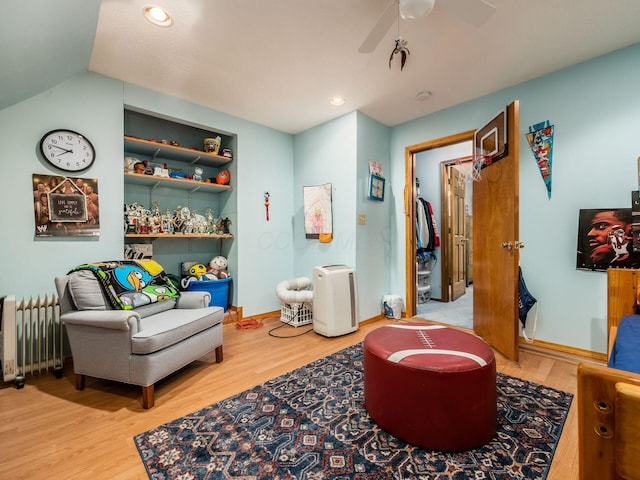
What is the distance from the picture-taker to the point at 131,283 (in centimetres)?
209

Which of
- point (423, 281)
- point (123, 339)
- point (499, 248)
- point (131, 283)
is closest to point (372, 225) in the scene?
point (499, 248)

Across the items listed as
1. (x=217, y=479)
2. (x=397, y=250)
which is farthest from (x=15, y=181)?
(x=397, y=250)

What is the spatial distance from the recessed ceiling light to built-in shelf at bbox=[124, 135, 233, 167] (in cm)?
117

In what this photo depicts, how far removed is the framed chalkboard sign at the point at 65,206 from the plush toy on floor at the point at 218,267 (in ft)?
3.93

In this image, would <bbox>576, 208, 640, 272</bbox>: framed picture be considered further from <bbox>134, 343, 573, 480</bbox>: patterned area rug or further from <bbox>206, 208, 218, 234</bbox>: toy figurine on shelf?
<bbox>206, 208, 218, 234</bbox>: toy figurine on shelf

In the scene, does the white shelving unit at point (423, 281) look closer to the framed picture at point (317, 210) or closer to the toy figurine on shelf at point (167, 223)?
the framed picture at point (317, 210)

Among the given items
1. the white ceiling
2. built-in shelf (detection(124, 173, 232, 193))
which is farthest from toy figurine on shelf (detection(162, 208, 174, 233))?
the white ceiling

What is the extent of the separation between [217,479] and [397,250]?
2863 millimetres

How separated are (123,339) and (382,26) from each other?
238cm

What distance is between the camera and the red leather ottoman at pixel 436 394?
1.21 meters

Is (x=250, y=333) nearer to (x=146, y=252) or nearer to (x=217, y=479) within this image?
(x=146, y=252)

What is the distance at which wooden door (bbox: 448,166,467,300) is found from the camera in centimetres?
427

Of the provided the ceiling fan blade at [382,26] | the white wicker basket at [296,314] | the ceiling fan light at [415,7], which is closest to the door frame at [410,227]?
the white wicker basket at [296,314]

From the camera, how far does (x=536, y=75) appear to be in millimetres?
2385
